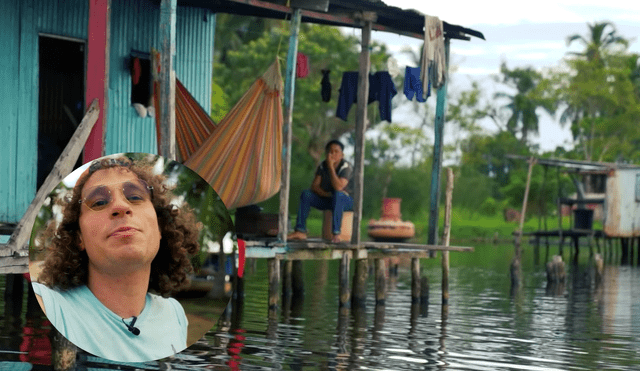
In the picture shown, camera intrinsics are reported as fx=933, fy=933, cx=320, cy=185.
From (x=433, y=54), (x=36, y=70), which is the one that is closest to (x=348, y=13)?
(x=433, y=54)

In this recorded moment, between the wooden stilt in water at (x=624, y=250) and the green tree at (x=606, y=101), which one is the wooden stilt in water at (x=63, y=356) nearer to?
the wooden stilt in water at (x=624, y=250)

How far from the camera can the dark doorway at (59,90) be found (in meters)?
12.7

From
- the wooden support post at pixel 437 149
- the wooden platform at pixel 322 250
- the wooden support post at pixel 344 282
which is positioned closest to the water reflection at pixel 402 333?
the wooden support post at pixel 344 282

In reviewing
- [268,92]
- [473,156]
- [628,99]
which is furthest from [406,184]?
[268,92]

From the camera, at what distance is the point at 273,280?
11453 millimetres

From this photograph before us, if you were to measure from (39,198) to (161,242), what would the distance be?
5483mm

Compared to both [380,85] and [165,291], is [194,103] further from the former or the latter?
[165,291]

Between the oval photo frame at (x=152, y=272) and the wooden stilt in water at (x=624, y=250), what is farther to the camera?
the wooden stilt in water at (x=624, y=250)

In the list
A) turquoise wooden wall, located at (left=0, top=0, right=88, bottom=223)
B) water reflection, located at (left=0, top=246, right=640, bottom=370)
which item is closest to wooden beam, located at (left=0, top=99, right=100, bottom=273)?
water reflection, located at (left=0, top=246, right=640, bottom=370)

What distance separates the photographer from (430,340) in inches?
392

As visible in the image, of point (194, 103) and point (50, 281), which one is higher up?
point (194, 103)

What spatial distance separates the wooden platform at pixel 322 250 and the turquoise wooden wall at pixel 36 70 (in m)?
1.79

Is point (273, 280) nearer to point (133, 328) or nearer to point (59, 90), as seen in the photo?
point (59, 90)

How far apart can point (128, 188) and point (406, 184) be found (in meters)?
37.4
